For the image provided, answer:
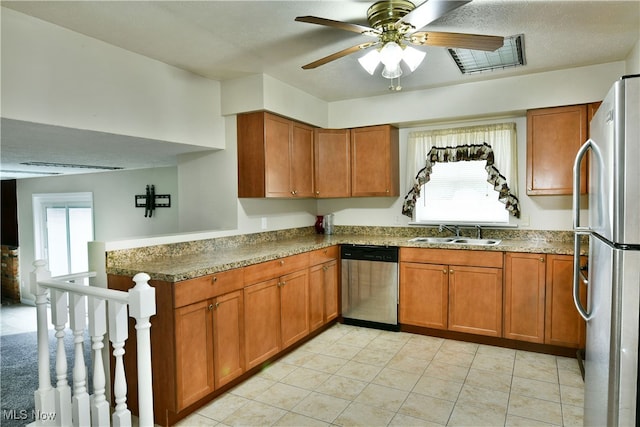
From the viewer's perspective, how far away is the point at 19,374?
3.38 meters

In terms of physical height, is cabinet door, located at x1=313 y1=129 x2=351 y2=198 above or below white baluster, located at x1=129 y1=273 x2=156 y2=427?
above

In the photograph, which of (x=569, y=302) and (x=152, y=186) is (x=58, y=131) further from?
(x=569, y=302)

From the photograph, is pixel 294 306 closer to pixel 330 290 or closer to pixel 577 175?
pixel 330 290

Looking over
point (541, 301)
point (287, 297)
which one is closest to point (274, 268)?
point (287, 297)

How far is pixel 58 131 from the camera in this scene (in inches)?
103

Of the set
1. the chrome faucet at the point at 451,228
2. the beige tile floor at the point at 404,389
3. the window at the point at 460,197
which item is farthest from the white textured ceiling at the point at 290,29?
the beige tile floor at the point at 404,389

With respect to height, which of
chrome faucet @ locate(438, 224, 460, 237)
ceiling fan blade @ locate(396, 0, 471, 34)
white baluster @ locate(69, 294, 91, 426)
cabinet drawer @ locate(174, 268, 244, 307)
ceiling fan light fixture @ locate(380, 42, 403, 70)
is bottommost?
white baluster @ locate(69, 294, 91, 426)

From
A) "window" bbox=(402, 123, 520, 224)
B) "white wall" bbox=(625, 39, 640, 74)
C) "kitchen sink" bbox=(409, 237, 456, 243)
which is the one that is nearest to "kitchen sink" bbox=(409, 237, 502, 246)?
"kitchen sink" bbox=(409, 237, 456, 243)

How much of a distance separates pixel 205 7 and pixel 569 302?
11.3 ft

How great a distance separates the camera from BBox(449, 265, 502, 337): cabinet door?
3.54m

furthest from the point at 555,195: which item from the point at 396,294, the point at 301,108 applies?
the point at 301,108

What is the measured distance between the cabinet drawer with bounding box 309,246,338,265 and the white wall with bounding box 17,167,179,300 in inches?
80.8

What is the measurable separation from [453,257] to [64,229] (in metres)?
5.87

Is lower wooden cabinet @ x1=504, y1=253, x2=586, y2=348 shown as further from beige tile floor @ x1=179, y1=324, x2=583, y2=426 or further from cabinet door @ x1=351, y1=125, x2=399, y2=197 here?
cabinet door @ x1=351, y1=125, x2=399, y2=197
